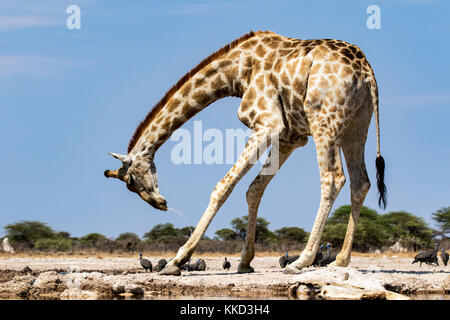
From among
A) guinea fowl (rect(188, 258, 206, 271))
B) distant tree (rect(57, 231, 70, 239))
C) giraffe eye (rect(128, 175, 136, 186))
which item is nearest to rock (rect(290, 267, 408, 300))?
giraffe eye (rect(128, 175, 136, 186))

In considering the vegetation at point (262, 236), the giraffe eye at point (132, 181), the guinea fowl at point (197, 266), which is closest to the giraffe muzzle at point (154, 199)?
the giraffe eye at point (132, 181)

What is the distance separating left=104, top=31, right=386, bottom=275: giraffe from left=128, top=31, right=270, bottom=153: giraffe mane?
0.02 meters

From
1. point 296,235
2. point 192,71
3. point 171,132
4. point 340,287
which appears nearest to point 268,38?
point 192,71

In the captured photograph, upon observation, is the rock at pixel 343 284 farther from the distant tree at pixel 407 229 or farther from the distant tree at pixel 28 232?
the distant tree at pixel 28 232

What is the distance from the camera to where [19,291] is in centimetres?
1241

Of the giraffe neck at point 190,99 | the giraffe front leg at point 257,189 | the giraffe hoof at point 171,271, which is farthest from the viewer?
the giraffe neck at point 190,99

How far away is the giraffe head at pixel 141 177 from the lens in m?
14.2

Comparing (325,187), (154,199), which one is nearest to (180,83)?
(154,199)

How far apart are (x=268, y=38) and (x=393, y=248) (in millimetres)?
20158

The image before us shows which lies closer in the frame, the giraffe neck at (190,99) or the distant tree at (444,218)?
the giraffe neck at (190,99)

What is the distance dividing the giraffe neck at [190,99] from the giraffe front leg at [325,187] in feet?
7.43

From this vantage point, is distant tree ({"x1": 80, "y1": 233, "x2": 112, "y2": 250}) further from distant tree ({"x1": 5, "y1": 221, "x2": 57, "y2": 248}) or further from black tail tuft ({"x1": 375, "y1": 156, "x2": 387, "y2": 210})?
black tail tuft ({"x1": 375, "y1": 156, "x2": 387, "y2": 210})

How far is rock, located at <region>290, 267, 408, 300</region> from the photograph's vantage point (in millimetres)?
10977

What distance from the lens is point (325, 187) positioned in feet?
41.6
